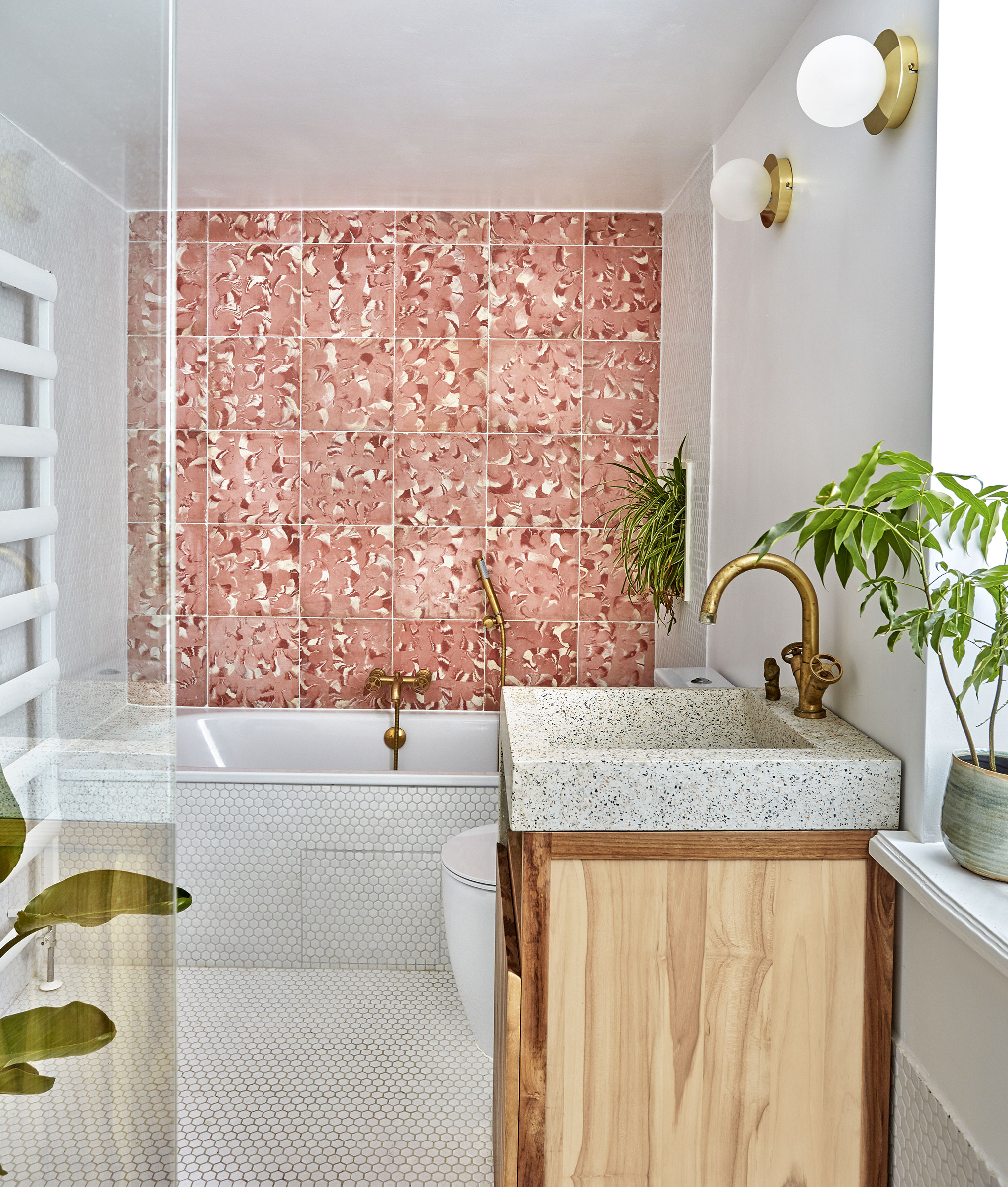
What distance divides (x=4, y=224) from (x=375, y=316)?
10.5 ft

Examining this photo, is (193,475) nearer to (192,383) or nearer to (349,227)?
(192,383)

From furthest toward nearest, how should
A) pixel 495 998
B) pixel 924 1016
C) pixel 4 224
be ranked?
pixel 495 998, pixel 924 1016, pixel 4 224

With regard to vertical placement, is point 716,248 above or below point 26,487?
above

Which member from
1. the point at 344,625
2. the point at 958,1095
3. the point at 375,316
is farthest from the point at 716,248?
the point at 958,1095

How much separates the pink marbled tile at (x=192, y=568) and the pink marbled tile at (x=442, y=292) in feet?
3.64

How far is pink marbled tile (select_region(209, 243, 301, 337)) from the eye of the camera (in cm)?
387

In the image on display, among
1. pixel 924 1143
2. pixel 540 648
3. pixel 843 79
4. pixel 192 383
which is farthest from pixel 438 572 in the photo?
pixel 924 1143

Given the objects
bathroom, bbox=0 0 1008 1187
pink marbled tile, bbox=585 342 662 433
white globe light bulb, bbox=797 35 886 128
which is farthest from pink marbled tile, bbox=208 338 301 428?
white globe light bulb, bbox=797 35 886 128

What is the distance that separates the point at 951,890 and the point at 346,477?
2.98 metres

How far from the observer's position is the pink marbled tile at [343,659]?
13.1 feet

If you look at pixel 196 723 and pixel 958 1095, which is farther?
pixel 196 723

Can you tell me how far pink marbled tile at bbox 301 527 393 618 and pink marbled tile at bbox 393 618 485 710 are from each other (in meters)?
0.13

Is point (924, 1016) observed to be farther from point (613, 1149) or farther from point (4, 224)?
point (4, 224)

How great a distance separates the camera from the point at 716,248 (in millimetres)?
2963
